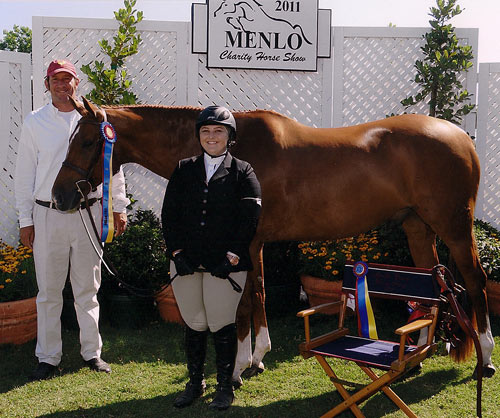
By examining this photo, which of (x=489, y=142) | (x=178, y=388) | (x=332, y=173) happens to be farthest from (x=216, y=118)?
(x=489, y=142)

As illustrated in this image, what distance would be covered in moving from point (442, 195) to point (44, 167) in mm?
3101

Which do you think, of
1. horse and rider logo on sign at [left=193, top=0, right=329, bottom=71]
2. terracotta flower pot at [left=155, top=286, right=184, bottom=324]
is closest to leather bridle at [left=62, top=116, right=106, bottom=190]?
terracotta flower pot at [left=155, top=286, right=184, bottom=324]

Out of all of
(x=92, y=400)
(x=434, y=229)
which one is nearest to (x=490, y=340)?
(x=434, y=229)

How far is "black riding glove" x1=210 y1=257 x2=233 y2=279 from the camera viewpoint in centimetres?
290

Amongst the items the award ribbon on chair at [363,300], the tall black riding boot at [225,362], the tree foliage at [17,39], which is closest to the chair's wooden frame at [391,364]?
the award ribbon on chair at [363,300]

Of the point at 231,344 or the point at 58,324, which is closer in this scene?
the point at 231,344

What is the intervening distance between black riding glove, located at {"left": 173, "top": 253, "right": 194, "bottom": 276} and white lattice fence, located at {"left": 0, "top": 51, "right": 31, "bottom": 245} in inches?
142

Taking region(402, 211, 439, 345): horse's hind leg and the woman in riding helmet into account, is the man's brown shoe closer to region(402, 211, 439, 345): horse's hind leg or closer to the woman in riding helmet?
the woman in riding helmet

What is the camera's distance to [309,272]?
5363 mm

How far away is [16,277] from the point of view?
469 centimetres

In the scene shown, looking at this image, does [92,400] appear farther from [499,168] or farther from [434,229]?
[499,168]

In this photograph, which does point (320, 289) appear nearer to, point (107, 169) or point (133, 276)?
point (133, 276)

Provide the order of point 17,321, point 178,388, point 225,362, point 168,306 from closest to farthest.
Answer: point 225,362 → point 178,388 → point 17,321 → point 168,306

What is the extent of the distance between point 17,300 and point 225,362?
97.3 inches
